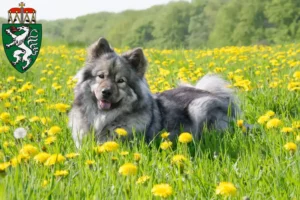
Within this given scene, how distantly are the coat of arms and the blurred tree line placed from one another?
25.1 meters

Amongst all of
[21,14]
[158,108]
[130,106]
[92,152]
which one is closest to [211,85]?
[158,108]

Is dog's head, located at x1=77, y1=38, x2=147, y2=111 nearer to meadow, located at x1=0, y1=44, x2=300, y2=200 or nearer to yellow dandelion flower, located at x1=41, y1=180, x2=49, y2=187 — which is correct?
meadow, located at x1=0, y1=44, x2=300, y2=200

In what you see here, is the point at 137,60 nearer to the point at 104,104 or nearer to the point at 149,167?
the point at 104,104

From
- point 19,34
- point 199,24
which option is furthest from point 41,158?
point 199,24

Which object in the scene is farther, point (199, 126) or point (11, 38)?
point (11, 38)

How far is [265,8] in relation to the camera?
3819 centimetres

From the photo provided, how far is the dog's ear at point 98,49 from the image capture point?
4.71 m

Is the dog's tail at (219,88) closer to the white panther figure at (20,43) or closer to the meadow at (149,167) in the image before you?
the meadow at (149,167)

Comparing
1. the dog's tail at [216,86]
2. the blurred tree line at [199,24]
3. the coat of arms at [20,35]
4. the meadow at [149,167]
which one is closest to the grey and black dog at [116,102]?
the meadow at [149,167]

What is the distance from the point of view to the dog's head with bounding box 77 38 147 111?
439 centimetres

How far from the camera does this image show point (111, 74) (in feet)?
14.7

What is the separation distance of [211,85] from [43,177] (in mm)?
3435

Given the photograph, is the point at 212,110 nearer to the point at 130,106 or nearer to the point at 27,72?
the point at 130,106

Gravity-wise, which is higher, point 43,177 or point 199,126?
point 43,177
